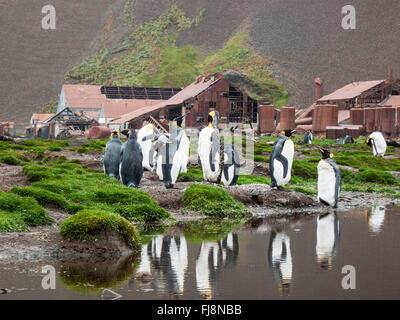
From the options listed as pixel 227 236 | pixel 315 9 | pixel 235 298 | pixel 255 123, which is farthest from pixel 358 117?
pixel 315 9

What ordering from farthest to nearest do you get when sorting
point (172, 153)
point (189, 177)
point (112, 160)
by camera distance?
1. point (189, 177)
2. point (112, 160)
3. point (172, 153)

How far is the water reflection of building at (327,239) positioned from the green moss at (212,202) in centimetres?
189

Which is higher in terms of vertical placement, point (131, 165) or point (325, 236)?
point (131, 165)

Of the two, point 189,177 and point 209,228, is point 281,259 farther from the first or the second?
point 189,177

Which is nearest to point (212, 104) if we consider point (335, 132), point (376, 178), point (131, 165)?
point (335, 132)

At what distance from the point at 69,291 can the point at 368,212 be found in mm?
10573

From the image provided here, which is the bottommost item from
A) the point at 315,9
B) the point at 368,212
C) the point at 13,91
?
the point at 368,212

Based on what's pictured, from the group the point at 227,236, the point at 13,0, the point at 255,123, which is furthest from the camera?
the point at 13,0

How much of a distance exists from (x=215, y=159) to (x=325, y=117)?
42.9 meters

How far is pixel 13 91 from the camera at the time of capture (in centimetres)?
13562

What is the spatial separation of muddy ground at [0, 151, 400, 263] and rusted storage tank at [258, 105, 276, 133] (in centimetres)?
4012

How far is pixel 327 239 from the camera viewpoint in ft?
39.7

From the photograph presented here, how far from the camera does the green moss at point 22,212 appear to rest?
Answer: 452 inches
